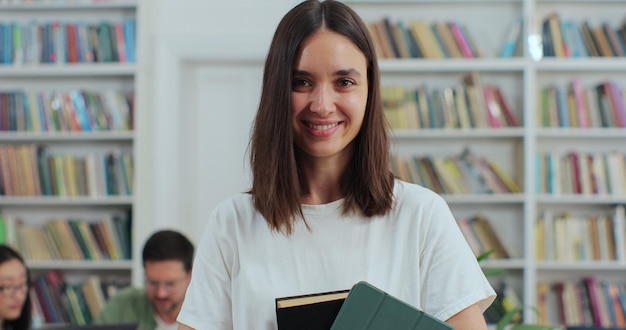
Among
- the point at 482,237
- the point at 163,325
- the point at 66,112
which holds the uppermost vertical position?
the point at 66,112

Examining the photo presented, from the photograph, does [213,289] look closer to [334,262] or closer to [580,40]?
[334,262]

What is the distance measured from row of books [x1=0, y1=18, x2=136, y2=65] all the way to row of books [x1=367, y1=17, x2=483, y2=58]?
1306mm

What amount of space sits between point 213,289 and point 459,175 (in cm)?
320

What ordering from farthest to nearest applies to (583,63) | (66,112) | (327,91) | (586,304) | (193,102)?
(193,102) → (66,112) → (586,304) → (583,63) → (327,91)

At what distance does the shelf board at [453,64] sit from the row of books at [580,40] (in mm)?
202

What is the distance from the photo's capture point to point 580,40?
14.3 ft

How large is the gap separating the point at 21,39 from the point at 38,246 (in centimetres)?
110

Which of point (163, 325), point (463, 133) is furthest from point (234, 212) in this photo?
point (463, 133)

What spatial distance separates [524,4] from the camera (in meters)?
4.30

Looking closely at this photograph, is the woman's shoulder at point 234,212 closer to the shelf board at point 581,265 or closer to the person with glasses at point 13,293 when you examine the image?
the person with glasses at point 13,293

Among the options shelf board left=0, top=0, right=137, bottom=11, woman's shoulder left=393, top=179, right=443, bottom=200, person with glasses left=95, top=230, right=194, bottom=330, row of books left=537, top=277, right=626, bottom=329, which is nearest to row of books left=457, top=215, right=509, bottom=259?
row of books left=537, top=277, right=626, bottom=329

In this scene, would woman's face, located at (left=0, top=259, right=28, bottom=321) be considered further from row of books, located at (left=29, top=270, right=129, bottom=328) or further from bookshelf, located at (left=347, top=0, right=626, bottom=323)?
bookshelf, located at (left=347, top=0, right=626, bottom=323)

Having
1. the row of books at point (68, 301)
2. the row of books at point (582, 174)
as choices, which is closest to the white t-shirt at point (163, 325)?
the row of books at point (68, 301)

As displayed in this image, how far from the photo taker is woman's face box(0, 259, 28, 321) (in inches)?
129
